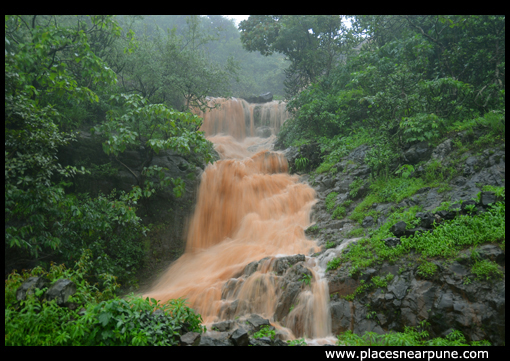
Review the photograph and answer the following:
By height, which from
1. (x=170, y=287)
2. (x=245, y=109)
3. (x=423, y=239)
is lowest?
(x=170, y=287)

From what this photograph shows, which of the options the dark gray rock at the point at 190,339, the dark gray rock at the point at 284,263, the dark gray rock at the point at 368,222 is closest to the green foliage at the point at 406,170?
the dark gray rock at the point at 368,222

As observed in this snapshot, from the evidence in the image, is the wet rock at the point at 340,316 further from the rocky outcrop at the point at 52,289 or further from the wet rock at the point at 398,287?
the rocky outcrop at the point at 52,289

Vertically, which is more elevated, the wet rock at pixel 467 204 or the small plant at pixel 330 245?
the wet rock at pixel 467 204

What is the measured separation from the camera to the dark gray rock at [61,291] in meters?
4.59

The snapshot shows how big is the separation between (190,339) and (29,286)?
283 centimetres

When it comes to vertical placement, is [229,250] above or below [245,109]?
below

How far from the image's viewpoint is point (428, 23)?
11.9 meters

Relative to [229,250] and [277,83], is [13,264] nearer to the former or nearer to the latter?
[229,250]

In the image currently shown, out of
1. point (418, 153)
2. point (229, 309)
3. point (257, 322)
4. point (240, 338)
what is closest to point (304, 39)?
point (418, 153)

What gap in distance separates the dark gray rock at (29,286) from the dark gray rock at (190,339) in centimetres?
256

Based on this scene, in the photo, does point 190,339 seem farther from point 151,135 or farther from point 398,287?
point 151,135

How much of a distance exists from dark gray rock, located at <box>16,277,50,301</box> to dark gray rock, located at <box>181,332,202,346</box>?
8.39 feet
